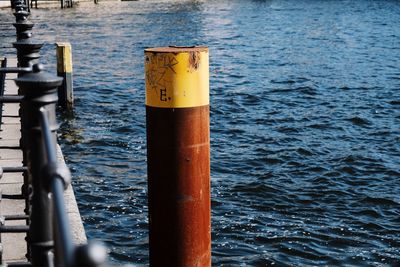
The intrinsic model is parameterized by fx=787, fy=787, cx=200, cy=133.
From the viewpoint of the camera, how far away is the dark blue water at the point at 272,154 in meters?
8.52

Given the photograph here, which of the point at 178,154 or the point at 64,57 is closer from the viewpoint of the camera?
the point at 178,154

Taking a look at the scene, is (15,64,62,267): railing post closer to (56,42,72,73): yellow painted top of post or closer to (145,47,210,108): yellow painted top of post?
(145,47,210,108): yellow painted top of post

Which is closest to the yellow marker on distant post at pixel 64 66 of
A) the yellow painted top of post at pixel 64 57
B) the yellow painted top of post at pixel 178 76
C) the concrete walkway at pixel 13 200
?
the yellow painted top of post at pixel 64 57

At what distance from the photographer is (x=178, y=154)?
166 inches

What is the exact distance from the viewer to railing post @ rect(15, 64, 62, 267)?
271cm

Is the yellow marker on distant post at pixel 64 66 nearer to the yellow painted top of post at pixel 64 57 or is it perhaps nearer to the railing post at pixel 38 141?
the yellow painted top of post at pixel 64 57

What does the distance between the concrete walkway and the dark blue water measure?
137 centimetres

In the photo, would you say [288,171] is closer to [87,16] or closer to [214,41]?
[214,41]

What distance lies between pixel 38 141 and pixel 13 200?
3.38 metres

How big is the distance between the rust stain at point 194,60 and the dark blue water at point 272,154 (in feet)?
13.2

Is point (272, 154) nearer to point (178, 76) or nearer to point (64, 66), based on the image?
point (64, 66)

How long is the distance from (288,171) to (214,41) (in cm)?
2470

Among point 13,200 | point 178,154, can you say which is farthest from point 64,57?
point 178,154

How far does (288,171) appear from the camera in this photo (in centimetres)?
1164
